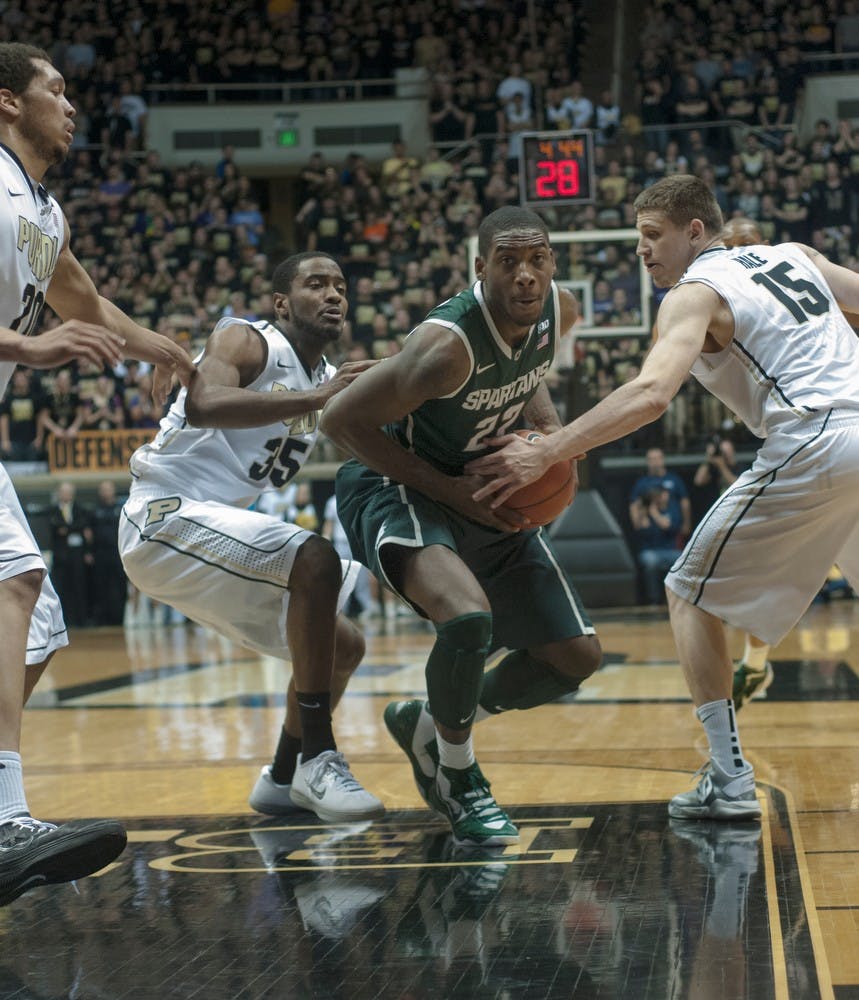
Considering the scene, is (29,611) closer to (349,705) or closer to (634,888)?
(634,888)

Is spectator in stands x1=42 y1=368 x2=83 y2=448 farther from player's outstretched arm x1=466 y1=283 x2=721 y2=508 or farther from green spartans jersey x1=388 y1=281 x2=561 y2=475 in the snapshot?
player's outstretched arm x1=466 y1=283 x2=721 y2=508

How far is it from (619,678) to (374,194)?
10.7 meters

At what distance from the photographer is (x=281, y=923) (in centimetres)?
317

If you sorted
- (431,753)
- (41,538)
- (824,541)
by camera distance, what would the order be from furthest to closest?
(41,538)
(431,753)
(824,541)

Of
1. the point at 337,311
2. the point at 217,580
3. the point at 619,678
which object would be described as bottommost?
the point at 619,678

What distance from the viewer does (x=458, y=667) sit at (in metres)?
3.81

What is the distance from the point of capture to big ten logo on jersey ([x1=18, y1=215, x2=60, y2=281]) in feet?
11.6

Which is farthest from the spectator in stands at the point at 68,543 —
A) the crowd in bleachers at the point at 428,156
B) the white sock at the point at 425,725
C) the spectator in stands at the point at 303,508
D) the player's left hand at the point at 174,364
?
the white sock at the point at 425,725

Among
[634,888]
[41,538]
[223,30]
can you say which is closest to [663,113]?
[223,30]

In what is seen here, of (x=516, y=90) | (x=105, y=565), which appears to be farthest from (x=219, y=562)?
(x=516, y=90)

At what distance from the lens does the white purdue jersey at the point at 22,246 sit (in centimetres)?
349

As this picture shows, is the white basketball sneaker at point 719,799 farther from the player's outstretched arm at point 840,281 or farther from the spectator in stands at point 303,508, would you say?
the spectator in stands at point 303,508

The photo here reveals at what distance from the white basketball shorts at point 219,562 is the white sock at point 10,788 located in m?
1.30

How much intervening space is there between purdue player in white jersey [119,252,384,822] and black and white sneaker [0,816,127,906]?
1256 mm
